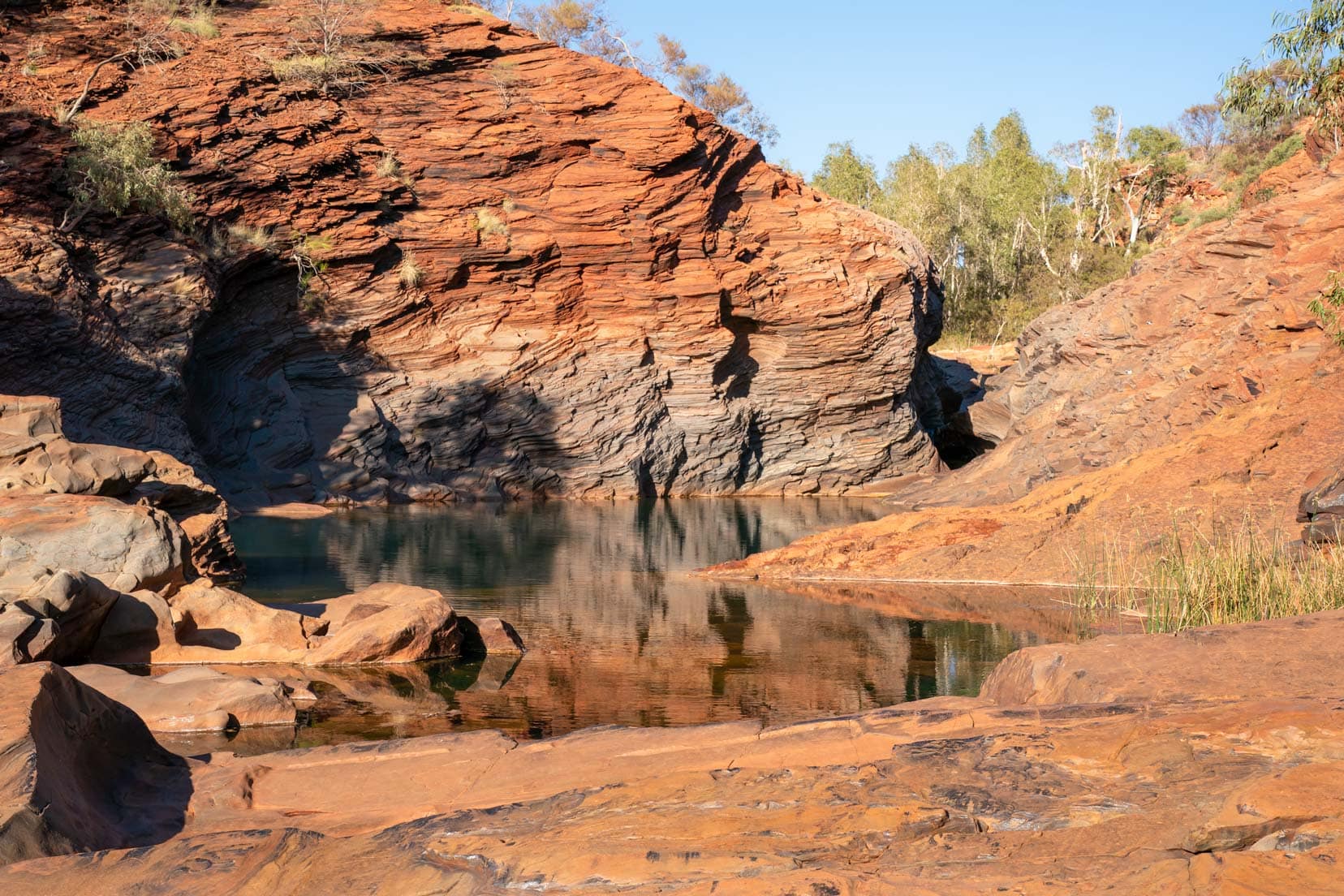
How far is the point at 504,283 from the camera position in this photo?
33.4m

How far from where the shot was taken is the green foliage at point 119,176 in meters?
26.4

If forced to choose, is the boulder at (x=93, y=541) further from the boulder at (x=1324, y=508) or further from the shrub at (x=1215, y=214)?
the shrub at (x=1215, y=214)

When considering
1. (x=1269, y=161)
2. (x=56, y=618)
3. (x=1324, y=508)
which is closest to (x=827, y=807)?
(x=56, y=618)

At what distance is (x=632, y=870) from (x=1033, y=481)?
21.6m

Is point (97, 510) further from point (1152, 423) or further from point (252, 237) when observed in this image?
point (252, 237)

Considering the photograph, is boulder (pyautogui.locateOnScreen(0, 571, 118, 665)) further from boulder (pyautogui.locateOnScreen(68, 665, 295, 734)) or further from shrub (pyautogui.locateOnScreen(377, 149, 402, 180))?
shrub (pyautogui.locateOnScreen(377, 149, 402, 180))

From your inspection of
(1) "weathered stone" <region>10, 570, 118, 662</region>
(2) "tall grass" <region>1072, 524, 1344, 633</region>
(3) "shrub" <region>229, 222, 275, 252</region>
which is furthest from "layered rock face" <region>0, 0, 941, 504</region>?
(2) "tall grass" <region>1072, 524, 1344, 633</region>

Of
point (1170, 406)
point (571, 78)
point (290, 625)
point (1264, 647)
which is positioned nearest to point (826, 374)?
point (571, 78)

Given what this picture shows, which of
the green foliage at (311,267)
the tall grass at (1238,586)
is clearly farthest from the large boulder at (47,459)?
the green foliage at (311,267)

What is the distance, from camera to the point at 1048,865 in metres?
3.79

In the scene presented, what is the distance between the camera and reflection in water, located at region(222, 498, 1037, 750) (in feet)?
30.4

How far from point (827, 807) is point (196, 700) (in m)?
5.70

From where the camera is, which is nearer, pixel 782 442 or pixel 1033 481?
pixel 1033 481

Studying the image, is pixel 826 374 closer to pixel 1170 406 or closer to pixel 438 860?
pixel 1170 406
